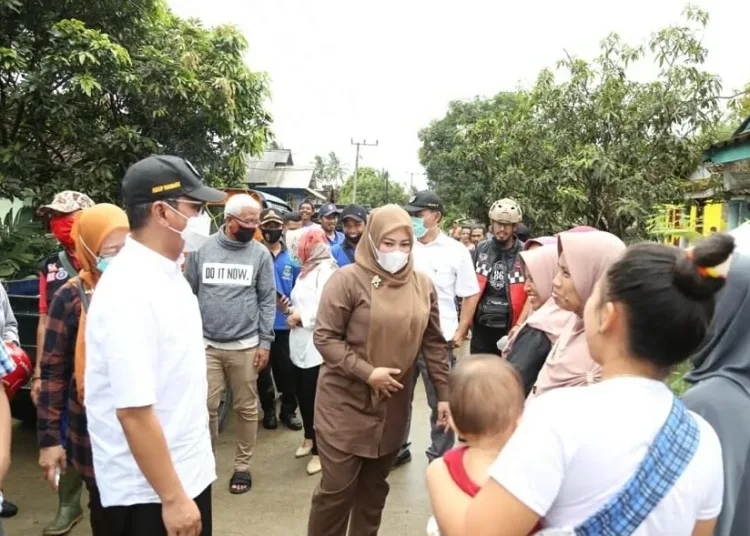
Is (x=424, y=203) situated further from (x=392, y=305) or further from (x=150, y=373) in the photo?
(x=150, y=373)

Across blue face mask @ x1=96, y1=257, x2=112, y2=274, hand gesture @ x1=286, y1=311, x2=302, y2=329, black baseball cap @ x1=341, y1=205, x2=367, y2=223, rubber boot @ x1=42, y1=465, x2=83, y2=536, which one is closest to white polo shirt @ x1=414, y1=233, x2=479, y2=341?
black baseball cap @ x1=341, y1=205, x2=367, y2=223

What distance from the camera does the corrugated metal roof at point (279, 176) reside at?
33.2 metres

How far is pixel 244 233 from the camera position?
411 cm

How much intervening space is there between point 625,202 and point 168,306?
204 inches

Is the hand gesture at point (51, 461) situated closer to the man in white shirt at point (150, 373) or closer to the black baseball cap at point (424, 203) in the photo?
the man in white shirt at point (150, 373)

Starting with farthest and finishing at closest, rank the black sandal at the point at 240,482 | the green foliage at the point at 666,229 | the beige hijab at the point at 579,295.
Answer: the black sandal at the point at 240,482, the green foliage at the point at 666,229, the beige hijab at the point at 579,295

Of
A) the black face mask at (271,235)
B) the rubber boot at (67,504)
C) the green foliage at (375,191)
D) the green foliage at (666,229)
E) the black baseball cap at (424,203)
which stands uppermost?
the green foliage at (375,191)

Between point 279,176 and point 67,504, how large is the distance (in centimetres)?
3153

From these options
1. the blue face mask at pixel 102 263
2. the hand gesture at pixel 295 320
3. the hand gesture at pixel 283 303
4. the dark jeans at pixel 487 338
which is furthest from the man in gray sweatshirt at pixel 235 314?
the dark jeans at pixel 487 338

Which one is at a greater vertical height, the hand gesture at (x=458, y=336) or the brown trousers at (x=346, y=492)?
the hand gesture at (x=458, y=336)

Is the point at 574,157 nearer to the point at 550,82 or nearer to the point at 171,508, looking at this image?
the point at 550,82

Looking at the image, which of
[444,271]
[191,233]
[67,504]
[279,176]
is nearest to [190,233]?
[191,233]

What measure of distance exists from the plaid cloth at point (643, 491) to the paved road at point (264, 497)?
107 inches

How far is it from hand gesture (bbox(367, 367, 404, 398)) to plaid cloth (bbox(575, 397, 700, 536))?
1.59 m
